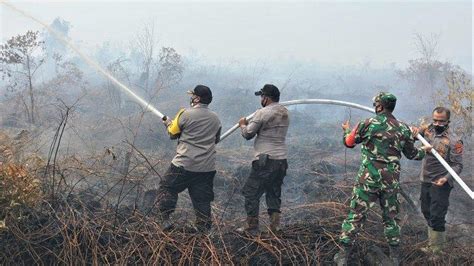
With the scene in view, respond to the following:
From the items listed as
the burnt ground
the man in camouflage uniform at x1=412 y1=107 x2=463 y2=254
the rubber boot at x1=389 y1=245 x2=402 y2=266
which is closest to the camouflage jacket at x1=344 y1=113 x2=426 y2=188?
the rubber boot at x1=389 y1=245 x2=402 y2=266

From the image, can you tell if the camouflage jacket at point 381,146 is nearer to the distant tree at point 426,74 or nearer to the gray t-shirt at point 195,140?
the gray t-shirt at point 195,140

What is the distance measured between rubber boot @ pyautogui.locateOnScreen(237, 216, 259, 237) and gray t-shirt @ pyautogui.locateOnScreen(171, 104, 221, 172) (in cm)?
82

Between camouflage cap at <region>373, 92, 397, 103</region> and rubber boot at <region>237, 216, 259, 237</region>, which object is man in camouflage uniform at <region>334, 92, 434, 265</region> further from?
rubber boot at <region>237, 216, 259, 237</region>

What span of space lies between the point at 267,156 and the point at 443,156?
218 cm

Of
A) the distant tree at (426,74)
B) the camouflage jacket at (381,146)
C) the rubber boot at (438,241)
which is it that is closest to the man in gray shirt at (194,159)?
the camouflage jacket at (381,146)

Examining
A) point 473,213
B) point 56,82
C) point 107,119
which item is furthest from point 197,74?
point 473,213

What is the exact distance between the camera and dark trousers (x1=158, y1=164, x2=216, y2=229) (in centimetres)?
556

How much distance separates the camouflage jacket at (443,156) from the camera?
5617 millimetres

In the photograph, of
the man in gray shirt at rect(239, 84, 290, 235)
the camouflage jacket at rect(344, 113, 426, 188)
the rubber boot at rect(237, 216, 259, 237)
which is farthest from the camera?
the man in gray shirt at rect(239, 84, 290, 235)

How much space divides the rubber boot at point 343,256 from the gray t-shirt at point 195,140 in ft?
6.11

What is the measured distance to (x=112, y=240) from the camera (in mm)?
5035

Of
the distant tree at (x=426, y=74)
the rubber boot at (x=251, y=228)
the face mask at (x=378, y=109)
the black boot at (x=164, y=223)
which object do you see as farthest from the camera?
the distant tree at (x=426, y=74)

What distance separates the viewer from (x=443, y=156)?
562 centimetres

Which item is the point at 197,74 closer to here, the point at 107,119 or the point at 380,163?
the point at 107,119
